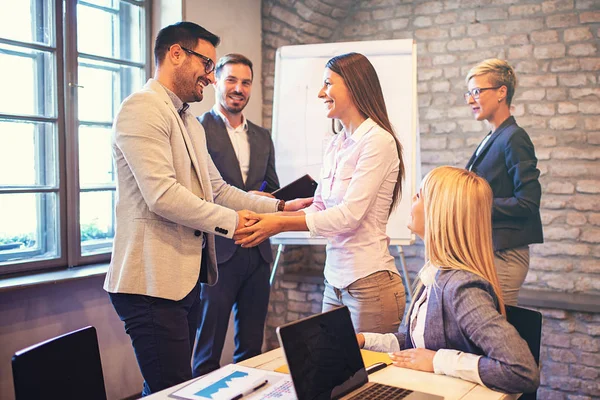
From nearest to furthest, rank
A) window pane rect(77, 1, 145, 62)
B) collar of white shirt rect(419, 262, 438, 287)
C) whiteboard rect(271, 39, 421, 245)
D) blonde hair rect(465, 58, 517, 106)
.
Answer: collar of white shirt rect(419, 262, 438, 287) → blonde hair rect(465, 58, 517, 106) → window pane rect(77, 1, 145, 62) → whiteboard rect(271, 39, 421, 245)

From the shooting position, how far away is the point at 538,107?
161 inches

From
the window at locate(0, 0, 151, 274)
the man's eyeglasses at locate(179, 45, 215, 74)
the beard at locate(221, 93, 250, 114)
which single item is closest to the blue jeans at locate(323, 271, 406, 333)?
the man's eyeglasses at locate(179, 45, 215, 74)

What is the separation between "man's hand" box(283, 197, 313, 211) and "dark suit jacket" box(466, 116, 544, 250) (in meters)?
0.84

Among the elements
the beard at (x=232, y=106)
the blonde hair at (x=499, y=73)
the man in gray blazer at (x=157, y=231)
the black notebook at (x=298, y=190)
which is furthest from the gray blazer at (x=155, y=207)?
the blonde hair at (x=499, y=73)

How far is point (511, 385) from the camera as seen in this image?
143 cm

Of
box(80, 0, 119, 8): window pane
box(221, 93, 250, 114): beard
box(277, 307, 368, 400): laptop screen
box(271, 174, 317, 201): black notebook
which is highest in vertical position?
box(80, 0, 119, 8): window pane

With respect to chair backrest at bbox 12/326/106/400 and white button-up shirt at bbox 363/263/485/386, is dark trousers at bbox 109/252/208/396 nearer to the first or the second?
chair backrest at bbox 12/326/106/400

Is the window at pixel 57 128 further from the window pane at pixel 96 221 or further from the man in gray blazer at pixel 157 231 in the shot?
the man in gray blazer at pixel 157 231

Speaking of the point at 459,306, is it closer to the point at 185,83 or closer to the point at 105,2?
the point at 185,83

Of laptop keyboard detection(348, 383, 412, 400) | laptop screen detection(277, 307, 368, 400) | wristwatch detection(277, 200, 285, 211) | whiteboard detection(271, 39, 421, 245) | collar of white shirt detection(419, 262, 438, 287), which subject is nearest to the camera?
laptop screen detection(277, 307, 368, 400)

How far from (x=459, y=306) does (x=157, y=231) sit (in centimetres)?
96

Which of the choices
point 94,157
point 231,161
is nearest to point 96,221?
point 94,157

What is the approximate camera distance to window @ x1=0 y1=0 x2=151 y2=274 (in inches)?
118

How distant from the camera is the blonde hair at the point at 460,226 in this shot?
5.41ft
